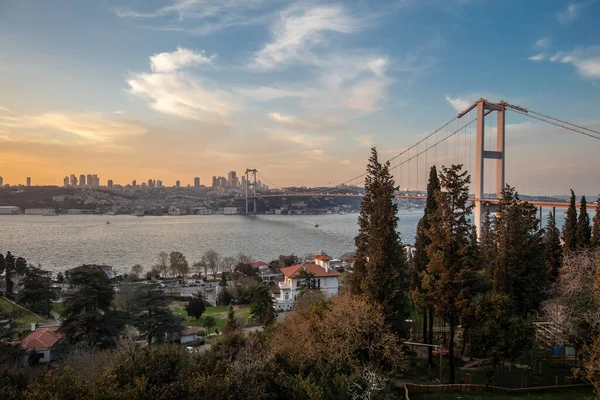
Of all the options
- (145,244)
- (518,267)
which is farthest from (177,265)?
(518,267)

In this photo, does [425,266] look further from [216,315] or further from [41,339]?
[216,315]

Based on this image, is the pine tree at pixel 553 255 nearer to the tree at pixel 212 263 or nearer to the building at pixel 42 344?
the building at pixel 42 344

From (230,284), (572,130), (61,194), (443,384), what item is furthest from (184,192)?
(443,384)

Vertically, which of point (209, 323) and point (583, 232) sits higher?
point (583, 232)

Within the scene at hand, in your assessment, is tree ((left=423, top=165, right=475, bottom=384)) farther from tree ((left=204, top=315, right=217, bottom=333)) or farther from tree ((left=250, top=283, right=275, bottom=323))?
tree ((left=204, top=315, right=217, bottom=333))

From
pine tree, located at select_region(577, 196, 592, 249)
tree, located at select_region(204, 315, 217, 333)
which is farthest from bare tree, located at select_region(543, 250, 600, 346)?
tree, located at select_region(204, 315, 217, 333)

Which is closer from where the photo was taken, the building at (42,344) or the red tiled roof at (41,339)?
the building at (42,344)

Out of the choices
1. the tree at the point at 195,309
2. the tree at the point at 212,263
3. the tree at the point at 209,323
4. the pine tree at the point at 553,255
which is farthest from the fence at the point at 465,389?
the tree at the point at 212,263

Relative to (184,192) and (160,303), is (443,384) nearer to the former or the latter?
(160,303)
